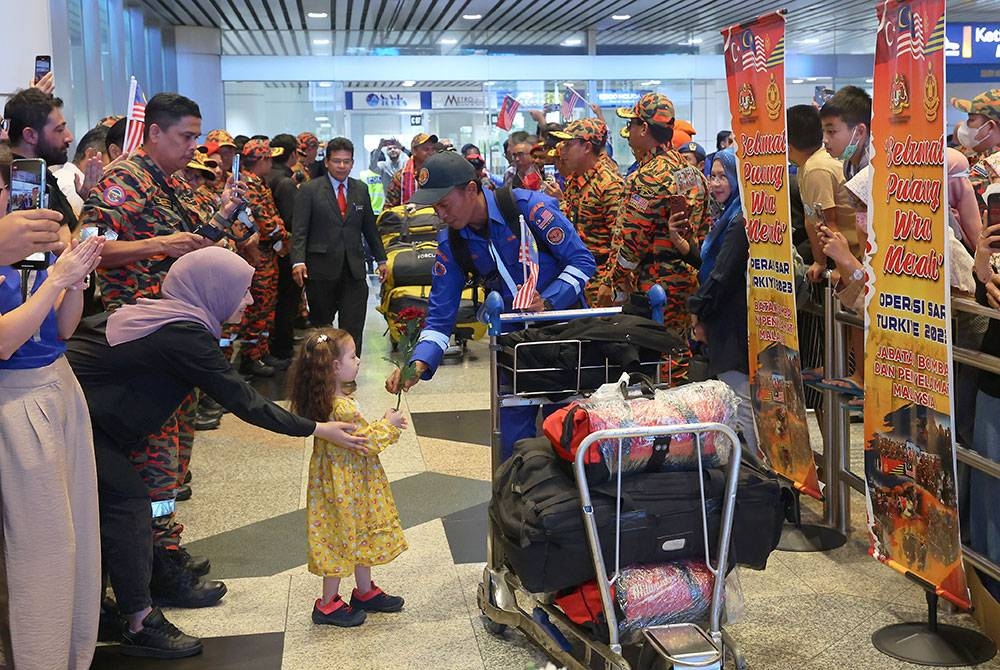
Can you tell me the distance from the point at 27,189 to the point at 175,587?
1698mm

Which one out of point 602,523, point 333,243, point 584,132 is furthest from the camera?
point 333,243

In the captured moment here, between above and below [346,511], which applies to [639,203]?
above

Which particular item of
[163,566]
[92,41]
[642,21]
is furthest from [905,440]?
[642,21]

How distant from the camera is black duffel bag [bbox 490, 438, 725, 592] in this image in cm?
276

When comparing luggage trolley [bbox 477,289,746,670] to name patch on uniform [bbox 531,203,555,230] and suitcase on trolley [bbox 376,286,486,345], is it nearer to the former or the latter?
name patch on uniform [bbox 531,203,555,230]

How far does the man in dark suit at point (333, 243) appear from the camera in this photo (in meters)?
7.75

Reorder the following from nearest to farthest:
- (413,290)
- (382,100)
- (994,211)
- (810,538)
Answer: (994,211), (810,538), (413,290), (382,100)

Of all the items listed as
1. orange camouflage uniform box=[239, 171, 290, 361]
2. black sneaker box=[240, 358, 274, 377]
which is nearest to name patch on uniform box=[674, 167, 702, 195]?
orange camouflage uniform box=[239, 171, 290, 361]

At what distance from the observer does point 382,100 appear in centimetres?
1653

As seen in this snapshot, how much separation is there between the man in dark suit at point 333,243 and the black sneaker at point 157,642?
4.29 meters

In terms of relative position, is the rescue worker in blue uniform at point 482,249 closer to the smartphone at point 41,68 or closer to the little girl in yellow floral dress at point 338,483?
the little girl in yellow floral dress at point 338,483

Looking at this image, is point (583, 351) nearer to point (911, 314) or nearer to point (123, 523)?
point (911, 314)

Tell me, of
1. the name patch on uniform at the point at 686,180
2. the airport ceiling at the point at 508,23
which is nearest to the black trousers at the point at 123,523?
the name patch on uniform at the point at 686,180

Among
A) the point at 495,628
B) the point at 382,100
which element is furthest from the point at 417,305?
the point at 382,100
